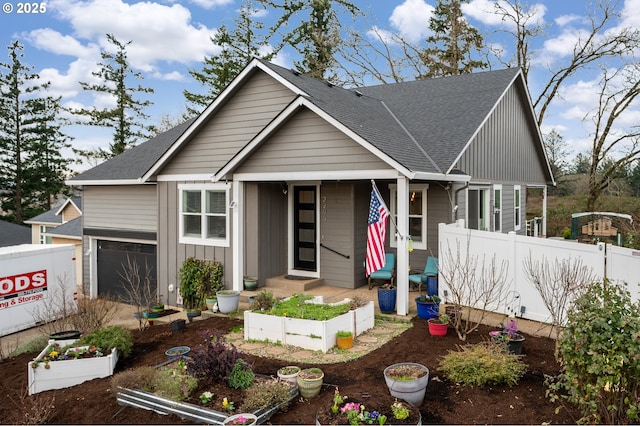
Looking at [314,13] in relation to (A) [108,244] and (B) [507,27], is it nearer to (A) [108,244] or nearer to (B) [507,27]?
(B) [507,27]

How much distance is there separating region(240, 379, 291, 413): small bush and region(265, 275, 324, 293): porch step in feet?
17.4

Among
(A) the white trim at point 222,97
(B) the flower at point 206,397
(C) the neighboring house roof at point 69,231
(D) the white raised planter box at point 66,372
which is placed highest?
(A) the white trim at point 222,97

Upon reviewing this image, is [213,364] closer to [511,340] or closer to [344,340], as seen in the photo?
[344,340]

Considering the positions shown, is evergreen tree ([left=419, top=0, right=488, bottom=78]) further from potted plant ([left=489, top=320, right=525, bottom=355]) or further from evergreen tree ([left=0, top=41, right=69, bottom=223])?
evergreen tree ([left=0, top=41, right=69, bottom=223])

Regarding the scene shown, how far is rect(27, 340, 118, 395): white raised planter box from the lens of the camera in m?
6.40

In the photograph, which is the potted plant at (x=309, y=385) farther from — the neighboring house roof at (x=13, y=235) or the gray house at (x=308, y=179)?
the neighboring house roof at (x=13, y=235)

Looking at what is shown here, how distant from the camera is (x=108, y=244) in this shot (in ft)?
49.9

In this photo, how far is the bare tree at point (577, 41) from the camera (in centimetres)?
2298

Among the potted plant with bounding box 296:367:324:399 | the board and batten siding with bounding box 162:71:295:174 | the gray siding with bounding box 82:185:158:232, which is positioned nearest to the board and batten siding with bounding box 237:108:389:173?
the board and batten siding with bounding box 162:71:295:174

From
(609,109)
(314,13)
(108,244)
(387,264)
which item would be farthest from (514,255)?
(314,13)

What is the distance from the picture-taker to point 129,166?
587 inches

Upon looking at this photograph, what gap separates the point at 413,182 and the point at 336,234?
2.33 m

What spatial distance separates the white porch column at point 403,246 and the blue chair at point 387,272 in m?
1.49

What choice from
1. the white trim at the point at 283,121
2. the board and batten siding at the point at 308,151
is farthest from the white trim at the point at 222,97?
the board and batten siding at the point at 308,151
